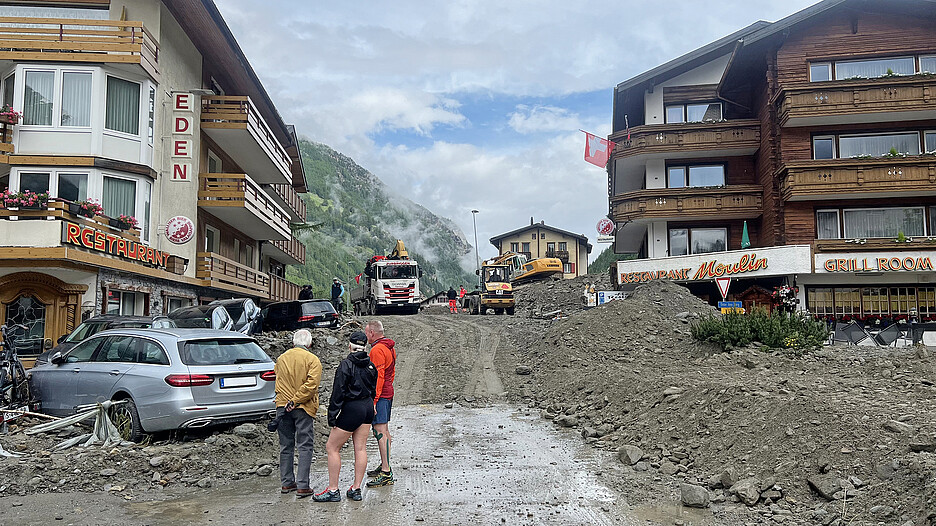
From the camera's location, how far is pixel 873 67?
29500mm

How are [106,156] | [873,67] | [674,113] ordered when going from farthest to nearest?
[674,113], [873,67], [106,156]

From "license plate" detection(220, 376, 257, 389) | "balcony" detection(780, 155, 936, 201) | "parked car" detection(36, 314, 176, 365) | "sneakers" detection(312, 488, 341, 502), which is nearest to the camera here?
"sneakers" detection(312, 488, 341, 502)

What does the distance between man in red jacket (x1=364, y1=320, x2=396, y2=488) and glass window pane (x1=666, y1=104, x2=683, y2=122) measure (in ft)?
91.8

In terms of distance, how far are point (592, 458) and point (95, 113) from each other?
1649cm

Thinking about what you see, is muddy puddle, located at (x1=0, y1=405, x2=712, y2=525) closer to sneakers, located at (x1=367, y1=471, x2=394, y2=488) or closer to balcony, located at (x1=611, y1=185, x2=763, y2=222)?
sneakers, located at (x1=367, y1=471, x2=394, y2=488)

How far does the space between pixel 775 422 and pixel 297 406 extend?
5634 millimetres

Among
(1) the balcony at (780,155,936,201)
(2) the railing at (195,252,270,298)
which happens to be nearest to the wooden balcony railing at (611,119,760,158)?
(1) the balcony at (780,155,936,201)

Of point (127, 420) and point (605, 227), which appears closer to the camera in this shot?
point (127, 420)

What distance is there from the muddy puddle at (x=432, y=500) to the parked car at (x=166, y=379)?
136cm

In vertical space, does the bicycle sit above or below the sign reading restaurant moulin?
below

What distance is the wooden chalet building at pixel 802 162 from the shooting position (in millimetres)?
27797

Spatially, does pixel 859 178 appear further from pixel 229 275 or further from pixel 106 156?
pixel 106 156

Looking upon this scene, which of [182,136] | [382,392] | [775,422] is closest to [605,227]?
[182,136]

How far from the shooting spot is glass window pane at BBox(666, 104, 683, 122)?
110 ft
